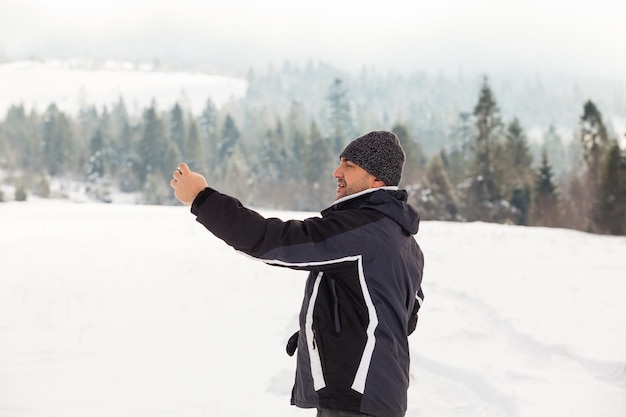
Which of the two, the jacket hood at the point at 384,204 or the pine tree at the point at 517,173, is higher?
the jacket hood at the point at 384,204

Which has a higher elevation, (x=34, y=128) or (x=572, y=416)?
(x=572, y=416)

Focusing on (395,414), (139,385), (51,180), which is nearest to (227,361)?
(139,385)

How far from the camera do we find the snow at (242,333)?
6312 millimetres

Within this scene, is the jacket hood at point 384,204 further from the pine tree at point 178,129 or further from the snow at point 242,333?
the pine tree at point 178,129

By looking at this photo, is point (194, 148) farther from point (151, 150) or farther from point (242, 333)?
point (242, 333)

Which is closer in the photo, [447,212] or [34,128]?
[447,212]

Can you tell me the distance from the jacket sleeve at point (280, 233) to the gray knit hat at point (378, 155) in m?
0.25

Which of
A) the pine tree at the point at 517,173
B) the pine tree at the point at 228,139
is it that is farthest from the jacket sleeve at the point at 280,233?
the pine tree at the point at 228,139

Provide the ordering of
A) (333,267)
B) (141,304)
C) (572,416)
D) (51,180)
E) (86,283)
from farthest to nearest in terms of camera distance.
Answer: (51,180), (86,283), (141,304), (572,416), (333,267)

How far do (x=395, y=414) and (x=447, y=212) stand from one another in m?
57.0

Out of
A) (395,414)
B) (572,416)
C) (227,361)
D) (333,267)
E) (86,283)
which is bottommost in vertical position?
(86,283)

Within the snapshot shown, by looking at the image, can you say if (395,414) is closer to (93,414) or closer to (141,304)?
(93,414)

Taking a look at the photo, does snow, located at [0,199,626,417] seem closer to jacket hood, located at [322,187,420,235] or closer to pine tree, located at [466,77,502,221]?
jacket hood, located at [322,187,420,235]

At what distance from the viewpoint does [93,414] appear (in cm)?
589
